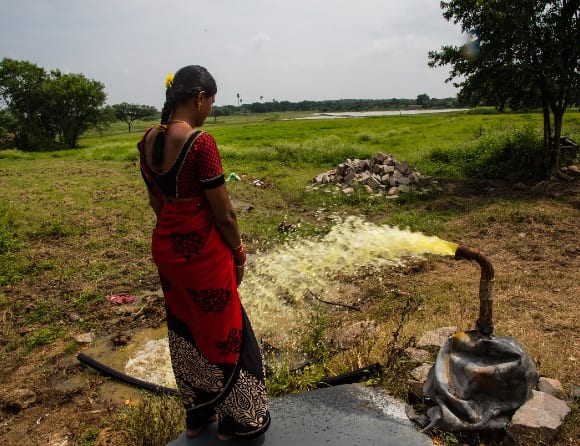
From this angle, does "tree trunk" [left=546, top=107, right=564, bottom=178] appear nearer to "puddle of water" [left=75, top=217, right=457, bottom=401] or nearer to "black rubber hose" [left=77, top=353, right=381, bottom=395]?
"puddle of water" [left=75, top=217, right=457, bottom=401]

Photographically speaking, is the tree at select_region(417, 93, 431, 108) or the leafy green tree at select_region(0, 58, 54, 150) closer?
the leafy green tree at select_region(0, 58, 54, 150)

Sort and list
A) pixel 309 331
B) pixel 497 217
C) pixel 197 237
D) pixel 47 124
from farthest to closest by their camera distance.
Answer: pixel 47 124 → pixel 497 217 → pixel 309 331 → pixel 197 237

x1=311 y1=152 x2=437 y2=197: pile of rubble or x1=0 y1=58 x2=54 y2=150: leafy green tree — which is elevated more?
x1=0 y1=58 x2=54 y2=150: leafy green tree

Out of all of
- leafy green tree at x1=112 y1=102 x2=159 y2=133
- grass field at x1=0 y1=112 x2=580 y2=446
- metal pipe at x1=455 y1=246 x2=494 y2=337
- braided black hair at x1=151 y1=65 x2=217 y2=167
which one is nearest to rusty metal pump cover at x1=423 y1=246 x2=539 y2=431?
metal pipe at x1=455 y1=246 x2=494 y2=337

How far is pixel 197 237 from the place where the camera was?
2.15m

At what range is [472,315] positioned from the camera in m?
4.67

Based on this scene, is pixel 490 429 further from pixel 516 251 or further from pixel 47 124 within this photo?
pixel 47 124

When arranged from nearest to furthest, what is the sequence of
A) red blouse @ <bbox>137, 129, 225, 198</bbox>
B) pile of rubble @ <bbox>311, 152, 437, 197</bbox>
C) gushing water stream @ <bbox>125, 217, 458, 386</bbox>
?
red blouse @ <bbox>137, 129, 225, 198</bbox> < gushing water stream @ <bbox>125, 217, 458, 386</bbox> < pile of rubble @ <bbox>311, 152, 437, 197</bbox>

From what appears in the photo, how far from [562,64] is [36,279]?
10956 millimetres

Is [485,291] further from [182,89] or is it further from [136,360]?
[136,360]

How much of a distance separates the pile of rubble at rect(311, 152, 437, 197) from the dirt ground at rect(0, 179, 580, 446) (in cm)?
271

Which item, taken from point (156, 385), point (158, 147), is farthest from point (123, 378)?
point (158, 147)

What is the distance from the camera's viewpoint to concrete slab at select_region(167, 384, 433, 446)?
2641 millimetres

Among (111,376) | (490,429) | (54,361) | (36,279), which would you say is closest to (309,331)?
(111,376)
